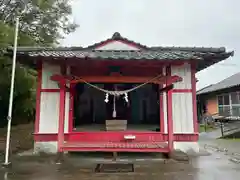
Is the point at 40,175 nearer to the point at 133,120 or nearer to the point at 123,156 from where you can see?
the point at 123,156

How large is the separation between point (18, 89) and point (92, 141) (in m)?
6.40

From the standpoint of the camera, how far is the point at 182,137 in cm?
763

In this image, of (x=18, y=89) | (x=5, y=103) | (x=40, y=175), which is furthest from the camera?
(x=5, y=103)

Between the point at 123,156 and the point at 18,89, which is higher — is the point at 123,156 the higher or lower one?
the lower one

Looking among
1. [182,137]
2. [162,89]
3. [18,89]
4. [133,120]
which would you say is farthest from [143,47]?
[18,89]

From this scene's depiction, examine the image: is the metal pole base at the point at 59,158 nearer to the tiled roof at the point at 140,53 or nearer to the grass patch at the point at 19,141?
the grass patch at the point at 19,141

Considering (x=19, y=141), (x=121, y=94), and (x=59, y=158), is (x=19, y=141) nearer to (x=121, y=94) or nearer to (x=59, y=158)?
(x=59, y=158)

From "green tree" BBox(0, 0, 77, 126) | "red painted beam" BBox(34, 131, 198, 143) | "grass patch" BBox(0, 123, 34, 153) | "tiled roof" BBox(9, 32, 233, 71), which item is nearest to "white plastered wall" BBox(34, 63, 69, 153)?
"red painted beam" BBox(34, 131, 198, 143)

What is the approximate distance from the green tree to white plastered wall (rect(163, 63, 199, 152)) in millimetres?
6991

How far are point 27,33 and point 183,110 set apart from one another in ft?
35.9

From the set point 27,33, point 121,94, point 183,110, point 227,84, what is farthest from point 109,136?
point 227,84

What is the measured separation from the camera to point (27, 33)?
1428cm

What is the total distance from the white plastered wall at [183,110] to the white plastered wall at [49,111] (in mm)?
3576

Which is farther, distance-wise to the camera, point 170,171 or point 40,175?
point 170,171
